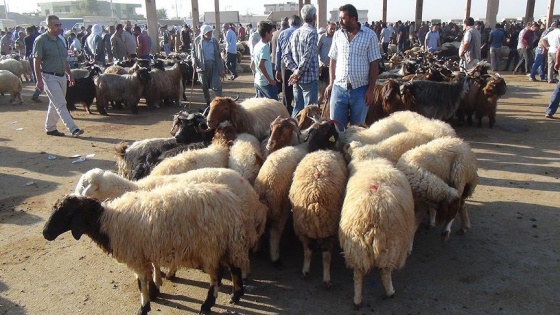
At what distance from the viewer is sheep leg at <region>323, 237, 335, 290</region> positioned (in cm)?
382

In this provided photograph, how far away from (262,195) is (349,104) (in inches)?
88.9

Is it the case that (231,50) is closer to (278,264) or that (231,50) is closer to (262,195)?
(262,195)

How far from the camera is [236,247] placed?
11.9 feet

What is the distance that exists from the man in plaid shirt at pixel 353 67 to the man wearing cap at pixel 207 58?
4.93 meters

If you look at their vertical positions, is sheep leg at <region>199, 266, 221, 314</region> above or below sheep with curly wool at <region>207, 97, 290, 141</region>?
below

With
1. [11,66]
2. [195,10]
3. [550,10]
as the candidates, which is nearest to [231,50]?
[11,66]

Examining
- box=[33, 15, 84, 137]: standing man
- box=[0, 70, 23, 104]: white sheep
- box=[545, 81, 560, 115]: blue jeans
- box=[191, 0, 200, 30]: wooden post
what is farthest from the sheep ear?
box=[191, 0, 200, 30]: wooden post

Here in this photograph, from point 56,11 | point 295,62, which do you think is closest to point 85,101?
point 295,62

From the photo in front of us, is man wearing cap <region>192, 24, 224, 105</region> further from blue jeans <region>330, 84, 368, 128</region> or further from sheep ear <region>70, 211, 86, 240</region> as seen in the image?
sheep ear <region>70, 211, 86, 240</region>

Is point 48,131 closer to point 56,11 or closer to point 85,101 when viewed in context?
point 85,101

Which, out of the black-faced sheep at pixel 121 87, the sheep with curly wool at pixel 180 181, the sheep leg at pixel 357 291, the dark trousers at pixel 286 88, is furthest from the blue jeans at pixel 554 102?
the black-faced sheep at pixel 121 87

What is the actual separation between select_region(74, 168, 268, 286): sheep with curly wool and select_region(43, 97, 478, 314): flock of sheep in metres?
0.01

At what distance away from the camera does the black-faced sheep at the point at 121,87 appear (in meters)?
11.3

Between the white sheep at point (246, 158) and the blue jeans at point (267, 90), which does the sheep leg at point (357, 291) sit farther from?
the blue jeans at point (267, 90)
